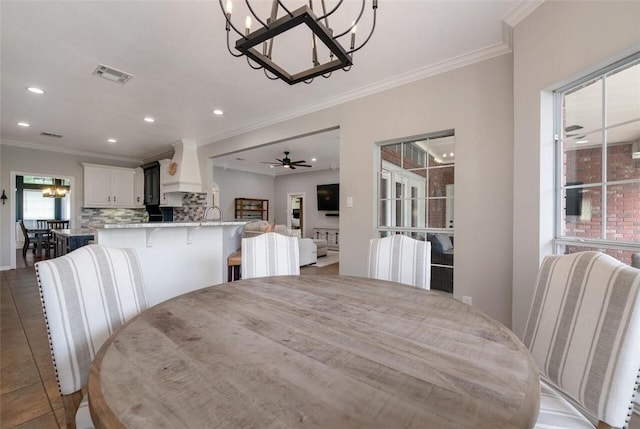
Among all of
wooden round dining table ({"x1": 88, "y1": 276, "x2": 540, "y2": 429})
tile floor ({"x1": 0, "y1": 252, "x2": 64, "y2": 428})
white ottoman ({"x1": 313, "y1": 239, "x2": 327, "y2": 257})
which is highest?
wooden round dining table ({"x1": 88, "y1": 276, "x2": 540, "y2": 429})

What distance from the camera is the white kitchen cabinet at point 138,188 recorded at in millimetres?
6672

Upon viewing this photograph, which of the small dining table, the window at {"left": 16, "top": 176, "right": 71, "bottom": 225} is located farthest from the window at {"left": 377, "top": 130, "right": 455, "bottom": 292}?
the window at {"left": 16, "top": 176, "right": 71, "bottom": 225}

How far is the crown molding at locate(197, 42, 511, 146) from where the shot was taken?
2361 mm

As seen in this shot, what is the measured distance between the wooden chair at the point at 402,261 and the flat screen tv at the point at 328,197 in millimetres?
6485

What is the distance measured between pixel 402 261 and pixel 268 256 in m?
1.00

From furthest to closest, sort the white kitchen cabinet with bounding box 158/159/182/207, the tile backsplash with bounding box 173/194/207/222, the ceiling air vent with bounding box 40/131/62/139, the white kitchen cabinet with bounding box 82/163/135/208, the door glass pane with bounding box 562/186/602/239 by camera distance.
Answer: the white kitchen cabinet with bounding box 82/163/135/208, the white kitchen cabinet with bounding box 158/159/182/207, the tile backsplash with bounding box 173/194/207/222, the ceiling air vent with bounding box 40/131/62/139, the door glass pane with bounding box 562/186/602/239

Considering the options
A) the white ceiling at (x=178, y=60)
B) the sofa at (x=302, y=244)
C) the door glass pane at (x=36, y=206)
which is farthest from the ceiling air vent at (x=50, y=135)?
the door glass pane at (x=36, y=206)

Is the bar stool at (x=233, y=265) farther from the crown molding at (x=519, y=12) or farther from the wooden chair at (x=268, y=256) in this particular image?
the crown molding at (x=519, y=12)

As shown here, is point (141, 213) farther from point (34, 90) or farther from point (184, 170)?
point (34, 90)

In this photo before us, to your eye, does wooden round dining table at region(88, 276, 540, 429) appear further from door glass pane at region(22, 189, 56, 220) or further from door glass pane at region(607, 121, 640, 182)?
door glass pane at region(22, 189, 56, 220)

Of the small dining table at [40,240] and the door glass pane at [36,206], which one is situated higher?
the door glass pane at [36,206]

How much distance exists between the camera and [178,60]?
2.53 m

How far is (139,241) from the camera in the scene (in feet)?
8.73

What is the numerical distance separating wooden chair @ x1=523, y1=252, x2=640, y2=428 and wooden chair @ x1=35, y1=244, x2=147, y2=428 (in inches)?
62.2
